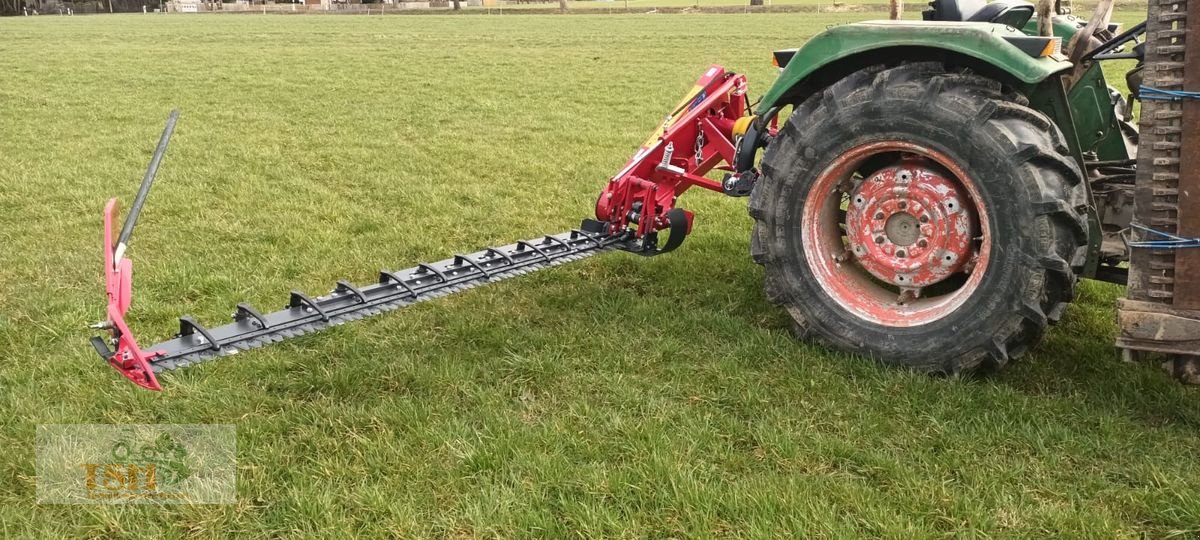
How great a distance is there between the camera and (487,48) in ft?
75.6

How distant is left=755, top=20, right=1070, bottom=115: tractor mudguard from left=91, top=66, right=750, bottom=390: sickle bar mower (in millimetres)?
681

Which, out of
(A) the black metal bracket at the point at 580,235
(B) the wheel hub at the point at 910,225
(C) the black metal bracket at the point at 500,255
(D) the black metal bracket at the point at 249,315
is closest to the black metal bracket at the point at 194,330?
(D) the black metal bracket at the point at 249,315

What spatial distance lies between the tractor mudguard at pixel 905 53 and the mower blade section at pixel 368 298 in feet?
3.98

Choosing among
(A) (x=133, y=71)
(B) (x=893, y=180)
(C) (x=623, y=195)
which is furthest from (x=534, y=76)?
(B) (x=893, y=180)

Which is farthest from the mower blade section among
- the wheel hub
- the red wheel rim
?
the wheel hub

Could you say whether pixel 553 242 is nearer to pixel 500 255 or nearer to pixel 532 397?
pixel 500 255

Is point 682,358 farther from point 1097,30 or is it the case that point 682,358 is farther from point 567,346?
point 1097,30

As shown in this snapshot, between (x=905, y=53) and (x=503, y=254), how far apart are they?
1.95m

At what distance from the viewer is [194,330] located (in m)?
3.21

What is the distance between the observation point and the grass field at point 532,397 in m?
2.86

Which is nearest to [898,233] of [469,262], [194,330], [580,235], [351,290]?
[580,235]

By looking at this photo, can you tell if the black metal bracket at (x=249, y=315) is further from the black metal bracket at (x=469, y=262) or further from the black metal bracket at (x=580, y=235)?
the black metal bracket at (x=580, y=235)

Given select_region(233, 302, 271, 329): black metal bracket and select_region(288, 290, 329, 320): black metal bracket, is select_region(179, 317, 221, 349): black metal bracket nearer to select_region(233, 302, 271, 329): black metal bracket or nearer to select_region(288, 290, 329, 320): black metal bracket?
select_region(233, 302, 271, 329): black metal bracket

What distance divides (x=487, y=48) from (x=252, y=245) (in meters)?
17.9
